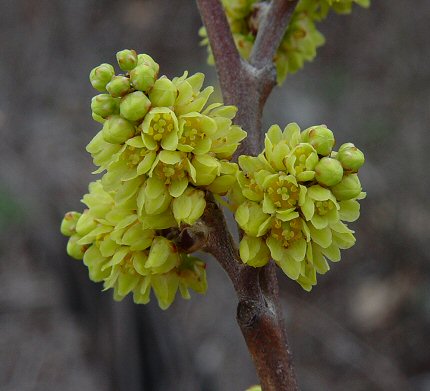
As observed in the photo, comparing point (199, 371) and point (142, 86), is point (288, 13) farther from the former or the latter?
point (199, 371)

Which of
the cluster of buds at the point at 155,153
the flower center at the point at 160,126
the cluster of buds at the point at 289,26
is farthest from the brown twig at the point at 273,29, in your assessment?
the flower center at the point at 160,126

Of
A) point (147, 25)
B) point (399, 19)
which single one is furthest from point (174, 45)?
A: point (399, 19)

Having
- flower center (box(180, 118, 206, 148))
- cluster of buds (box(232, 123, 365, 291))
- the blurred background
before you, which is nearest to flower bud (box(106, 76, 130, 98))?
flower center (box(180, 118, 206, 148))

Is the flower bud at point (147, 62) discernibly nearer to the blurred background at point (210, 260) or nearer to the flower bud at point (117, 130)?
the flower bud at point (117, 130)

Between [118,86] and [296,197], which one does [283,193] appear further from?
[118,86]

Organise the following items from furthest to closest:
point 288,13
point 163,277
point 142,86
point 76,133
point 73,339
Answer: point 76,133
point 73,339
point 288,13
point 163,277
point 142,86
